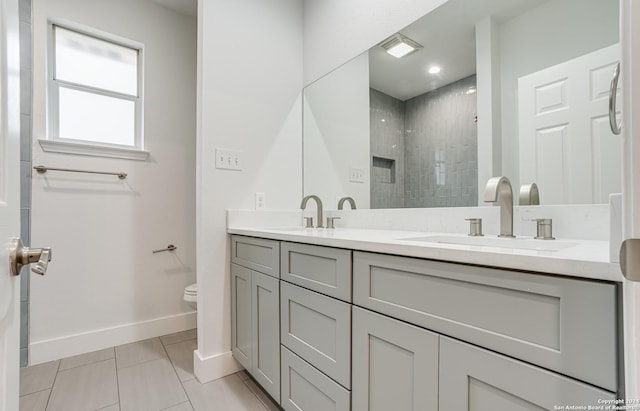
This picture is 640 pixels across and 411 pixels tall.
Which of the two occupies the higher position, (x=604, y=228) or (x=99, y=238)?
A: (x=604, y=228)

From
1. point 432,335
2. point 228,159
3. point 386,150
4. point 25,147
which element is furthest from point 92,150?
point 432,335

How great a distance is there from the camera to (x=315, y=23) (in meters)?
2.04

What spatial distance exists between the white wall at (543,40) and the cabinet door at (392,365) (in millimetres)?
757

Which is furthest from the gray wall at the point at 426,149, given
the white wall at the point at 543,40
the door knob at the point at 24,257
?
the door knob at the point at 24,257

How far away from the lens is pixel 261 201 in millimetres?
1897

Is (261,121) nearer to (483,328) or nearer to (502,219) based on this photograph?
(502,219)

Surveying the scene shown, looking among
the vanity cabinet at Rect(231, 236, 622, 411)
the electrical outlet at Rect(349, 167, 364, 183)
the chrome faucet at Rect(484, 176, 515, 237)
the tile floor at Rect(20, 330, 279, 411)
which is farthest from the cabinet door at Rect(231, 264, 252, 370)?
the chrome faucet at Rect(484, 176, 515, 237)

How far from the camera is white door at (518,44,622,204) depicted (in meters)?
0.92

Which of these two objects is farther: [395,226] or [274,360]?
[395,226]

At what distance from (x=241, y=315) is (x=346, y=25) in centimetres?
184

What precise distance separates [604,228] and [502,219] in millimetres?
272

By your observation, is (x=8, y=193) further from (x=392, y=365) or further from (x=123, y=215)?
(x=123, y=215)

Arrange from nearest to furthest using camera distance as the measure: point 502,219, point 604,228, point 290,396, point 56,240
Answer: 1. point 604,228
2. point 502,219
3. point 290,396
4. point 56,240

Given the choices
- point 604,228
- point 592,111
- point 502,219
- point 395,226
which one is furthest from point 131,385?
point 592,111
